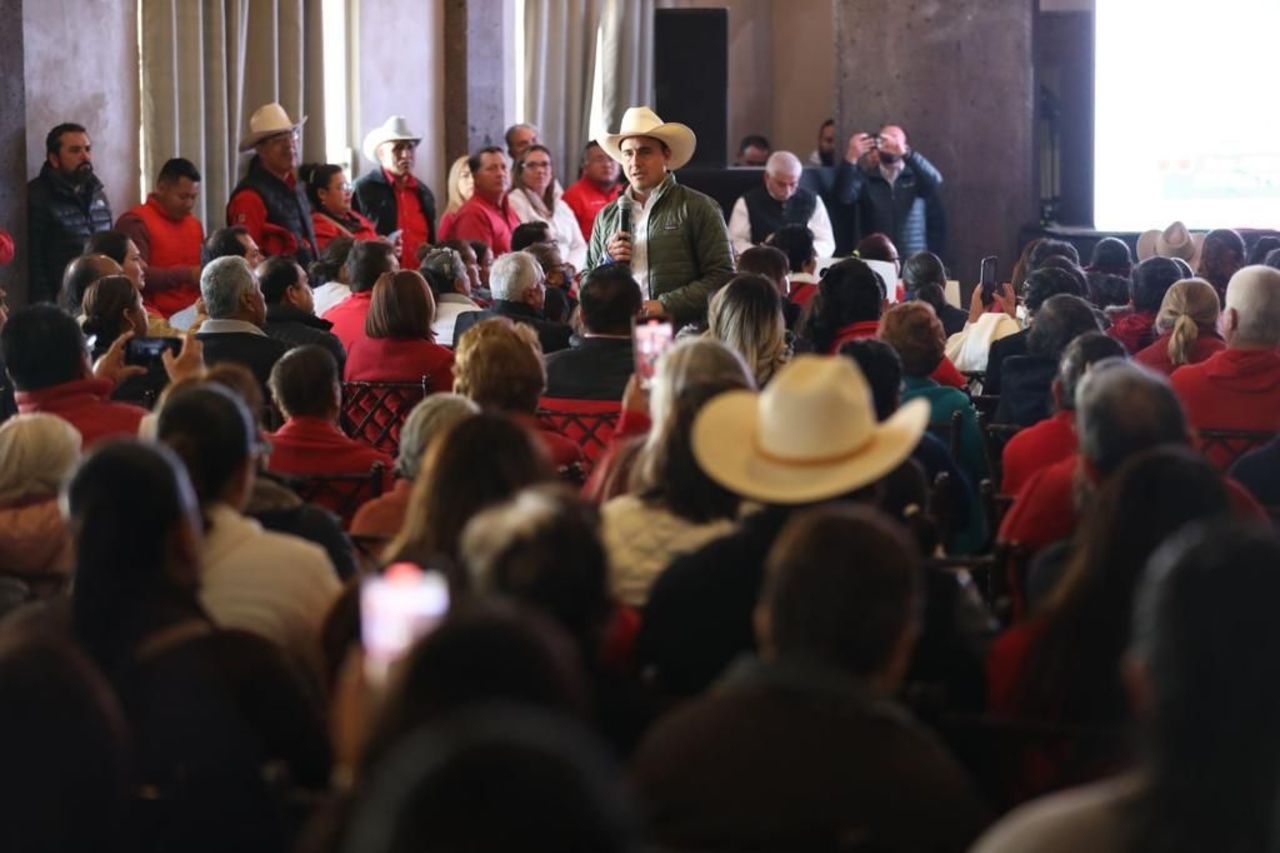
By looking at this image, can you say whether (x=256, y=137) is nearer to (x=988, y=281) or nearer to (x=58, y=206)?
(x=58, y=206)

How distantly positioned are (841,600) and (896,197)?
10576mm

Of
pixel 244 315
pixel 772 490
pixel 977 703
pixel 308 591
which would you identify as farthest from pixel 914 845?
pixel 244 315

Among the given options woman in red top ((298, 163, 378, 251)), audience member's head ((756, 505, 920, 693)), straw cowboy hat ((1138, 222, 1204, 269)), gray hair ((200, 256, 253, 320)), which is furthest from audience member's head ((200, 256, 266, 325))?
straw cowboy hat ((1138, 222, 1204, 269))

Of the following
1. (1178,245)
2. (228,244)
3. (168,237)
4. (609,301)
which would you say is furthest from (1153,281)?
(168,237)

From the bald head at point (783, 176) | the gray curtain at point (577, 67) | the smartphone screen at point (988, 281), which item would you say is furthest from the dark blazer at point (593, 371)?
the gray curtain at point (577, 67)

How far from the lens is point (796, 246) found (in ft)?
28.9

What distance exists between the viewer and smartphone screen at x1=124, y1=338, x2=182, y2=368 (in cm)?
575

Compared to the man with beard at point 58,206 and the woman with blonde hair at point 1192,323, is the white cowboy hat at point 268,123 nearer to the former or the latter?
the man with beard at point 58,206

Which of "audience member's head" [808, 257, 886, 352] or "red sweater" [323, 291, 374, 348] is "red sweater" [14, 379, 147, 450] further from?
"audience member's head" [808, 257, 886, 352]

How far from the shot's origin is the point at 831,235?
12.2m

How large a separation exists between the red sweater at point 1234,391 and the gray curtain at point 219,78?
20.4 feet

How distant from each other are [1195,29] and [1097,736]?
1042cm

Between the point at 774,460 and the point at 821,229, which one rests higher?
the point at 821,229

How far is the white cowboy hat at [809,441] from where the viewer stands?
11.1 feet
